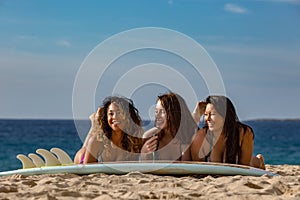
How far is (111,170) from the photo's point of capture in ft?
22.9

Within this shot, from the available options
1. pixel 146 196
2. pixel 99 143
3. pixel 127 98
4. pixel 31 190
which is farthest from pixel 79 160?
pixel 146 196

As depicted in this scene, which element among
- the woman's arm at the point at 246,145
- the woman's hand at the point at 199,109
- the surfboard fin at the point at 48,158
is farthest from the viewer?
the woman's hand at the point at 199,109

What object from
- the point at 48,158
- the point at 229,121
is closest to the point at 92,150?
the point at 48,158

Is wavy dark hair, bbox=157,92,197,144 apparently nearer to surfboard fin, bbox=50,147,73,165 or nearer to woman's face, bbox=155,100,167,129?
woman's face, bbox=155,100,167,129

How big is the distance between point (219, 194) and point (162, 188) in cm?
68

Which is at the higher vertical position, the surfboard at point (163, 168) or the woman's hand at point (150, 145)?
the woman's hand at point (150, 145)

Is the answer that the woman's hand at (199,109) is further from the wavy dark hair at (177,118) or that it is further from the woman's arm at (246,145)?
the woman's arm at (246,145)

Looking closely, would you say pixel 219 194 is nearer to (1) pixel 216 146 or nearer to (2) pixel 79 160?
(1) pixel 216 146

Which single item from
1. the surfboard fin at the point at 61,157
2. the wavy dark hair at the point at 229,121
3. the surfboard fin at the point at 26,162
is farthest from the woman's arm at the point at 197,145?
the surfboard fin at the point at 26,162

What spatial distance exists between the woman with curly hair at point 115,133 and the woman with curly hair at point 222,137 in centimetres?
72

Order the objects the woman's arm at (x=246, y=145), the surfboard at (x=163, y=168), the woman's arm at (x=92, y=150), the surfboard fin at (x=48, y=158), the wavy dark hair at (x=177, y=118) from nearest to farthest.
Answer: the surfboard at (x=163, y=168)
the wavy dark hair at (x=177, y=118)
the woman's arm at (x=246, y=145)
the woman's arm at (x=92, y=150)
the surfboard fin at (x=48, y=158)

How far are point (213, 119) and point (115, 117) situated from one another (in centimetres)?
113

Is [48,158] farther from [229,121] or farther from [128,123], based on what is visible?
[229,121]

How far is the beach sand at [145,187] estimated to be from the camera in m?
5.18
